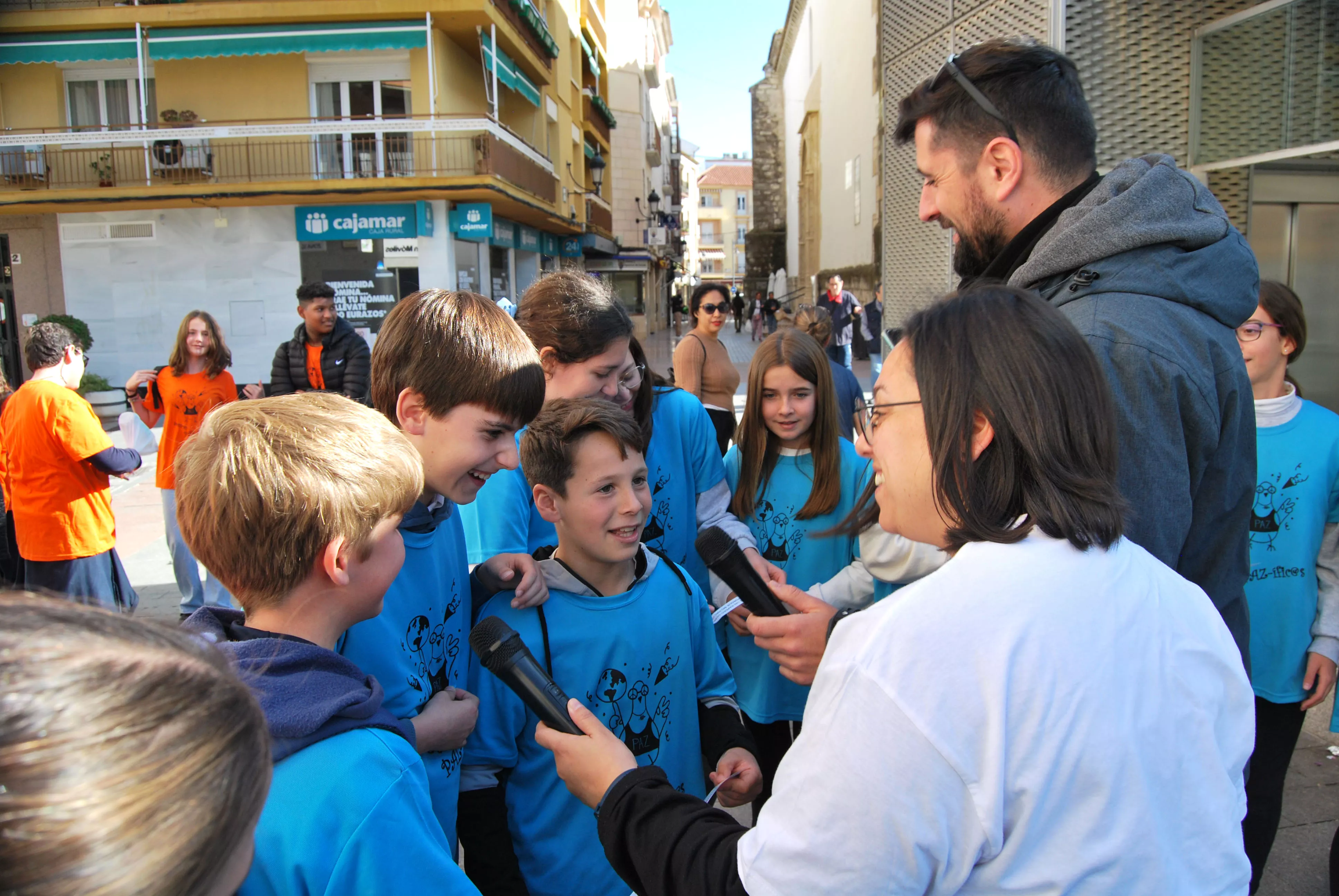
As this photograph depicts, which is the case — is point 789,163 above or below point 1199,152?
above

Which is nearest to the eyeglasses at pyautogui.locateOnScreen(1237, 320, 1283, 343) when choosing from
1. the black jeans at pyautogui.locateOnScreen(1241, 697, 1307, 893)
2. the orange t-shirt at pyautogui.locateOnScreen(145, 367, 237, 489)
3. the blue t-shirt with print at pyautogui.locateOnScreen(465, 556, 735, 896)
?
the black jeans at pyautogui.locateOnScreen(1241, 697, 1307, 893)

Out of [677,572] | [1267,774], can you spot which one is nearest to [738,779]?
[677,572]

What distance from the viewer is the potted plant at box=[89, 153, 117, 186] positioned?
16922 millimetres

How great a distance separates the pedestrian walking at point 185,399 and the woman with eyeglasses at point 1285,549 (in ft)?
17.7

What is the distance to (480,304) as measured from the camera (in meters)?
2.09

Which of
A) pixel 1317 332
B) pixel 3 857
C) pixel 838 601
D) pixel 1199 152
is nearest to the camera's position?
pixel 3 857

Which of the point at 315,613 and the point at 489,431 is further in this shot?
the point at 489,431

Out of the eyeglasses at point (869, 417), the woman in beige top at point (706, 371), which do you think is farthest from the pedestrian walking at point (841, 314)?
the eyeglasses at point (869, 417)

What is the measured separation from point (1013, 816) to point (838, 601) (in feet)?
5.92

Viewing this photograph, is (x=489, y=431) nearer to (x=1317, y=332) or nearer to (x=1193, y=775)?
(x=1193, y=775)

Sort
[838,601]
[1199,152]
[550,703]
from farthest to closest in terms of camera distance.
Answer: [1199,152] < [838,601] < [550,703]

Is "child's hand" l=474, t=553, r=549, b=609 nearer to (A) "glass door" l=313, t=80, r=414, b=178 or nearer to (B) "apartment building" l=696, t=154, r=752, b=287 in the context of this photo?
(A) "glass door" l=313, t=80, r=414, b=178

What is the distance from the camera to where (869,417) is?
1644 millimetres

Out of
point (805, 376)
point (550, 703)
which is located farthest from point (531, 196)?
point (550, 703)
